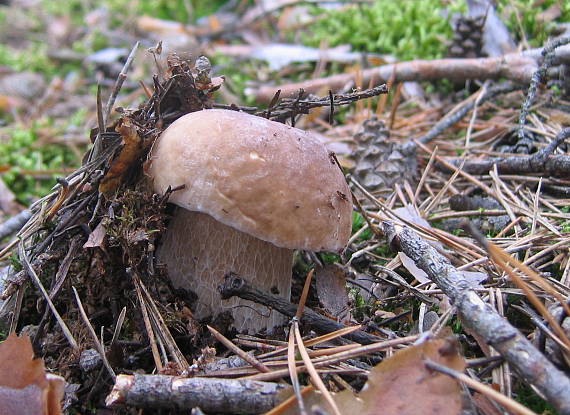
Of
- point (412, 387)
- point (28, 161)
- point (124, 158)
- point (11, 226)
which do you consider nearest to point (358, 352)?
point (412, 387)

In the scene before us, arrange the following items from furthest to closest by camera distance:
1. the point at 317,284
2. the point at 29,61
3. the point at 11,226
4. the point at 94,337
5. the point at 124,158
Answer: the point at 29,61 < the point at 11,226 < the point at 317,284 < the point at 124,158 < the point at 94,337

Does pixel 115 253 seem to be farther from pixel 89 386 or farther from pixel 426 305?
pixel 426 305

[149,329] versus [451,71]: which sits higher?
[451,71]

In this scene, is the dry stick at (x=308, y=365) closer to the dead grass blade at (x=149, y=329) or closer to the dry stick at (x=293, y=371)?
the dry stick at (x=293, y=371)

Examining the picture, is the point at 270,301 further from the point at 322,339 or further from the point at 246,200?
the point at 246,200

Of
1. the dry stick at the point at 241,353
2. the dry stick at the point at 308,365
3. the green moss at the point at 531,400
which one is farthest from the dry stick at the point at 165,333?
the green moss at the point at 531,400

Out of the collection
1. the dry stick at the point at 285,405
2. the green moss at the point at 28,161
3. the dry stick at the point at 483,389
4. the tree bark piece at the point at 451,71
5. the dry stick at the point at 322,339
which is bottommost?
the green moss at the point at 28,161
